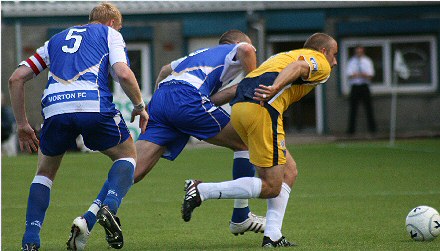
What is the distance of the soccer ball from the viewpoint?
8.59 metres

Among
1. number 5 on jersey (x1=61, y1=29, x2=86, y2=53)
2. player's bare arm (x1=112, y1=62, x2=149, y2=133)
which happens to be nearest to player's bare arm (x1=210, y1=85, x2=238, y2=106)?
player's bare arm (x1=112, y1=62, x2=149, y2=133)

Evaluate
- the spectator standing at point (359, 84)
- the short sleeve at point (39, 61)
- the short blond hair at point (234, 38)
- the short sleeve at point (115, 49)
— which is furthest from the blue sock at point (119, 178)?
the spectator standing at point (359, 84)

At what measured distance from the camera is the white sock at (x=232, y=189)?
26.6 feet

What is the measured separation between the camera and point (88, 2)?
27.7m

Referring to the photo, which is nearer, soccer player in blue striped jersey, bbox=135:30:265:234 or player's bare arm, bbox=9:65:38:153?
player's bare arm, bbox=9:65:38:153

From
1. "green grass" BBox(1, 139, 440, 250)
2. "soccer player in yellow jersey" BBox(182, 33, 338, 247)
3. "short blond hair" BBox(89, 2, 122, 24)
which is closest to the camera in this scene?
"soccer player in yellow jersey" BBox(182, 33, 338, 247)

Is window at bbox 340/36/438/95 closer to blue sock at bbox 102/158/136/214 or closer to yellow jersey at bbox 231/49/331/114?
yellow jersey at bbox 231/49/331/114

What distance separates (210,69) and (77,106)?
1.60 meters

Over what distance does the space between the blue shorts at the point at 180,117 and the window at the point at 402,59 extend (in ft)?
65.2

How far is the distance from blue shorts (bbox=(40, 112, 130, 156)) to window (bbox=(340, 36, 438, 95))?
69.1 feet

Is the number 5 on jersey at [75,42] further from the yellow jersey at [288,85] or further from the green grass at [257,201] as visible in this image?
the green grass at [257,201]

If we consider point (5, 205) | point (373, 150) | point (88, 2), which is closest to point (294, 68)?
point (5, 205)

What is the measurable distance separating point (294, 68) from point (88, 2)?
795 inches

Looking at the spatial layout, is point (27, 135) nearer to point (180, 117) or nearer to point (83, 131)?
point (83, 131)
